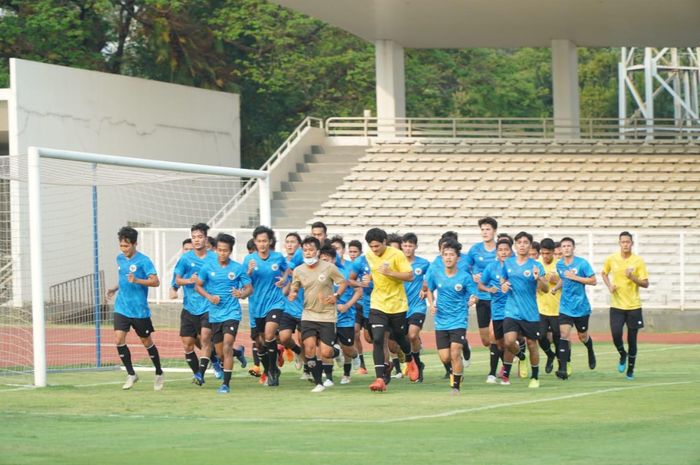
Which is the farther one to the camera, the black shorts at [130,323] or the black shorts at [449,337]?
the black shorts at [130,323]

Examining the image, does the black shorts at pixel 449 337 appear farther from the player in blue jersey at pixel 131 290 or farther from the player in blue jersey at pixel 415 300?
the player in blue jersey at pixel 131 290

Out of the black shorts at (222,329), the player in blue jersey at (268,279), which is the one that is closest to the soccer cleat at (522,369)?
the player in blue jersey at (268,279)

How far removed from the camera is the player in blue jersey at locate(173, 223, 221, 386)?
1681 centimetres

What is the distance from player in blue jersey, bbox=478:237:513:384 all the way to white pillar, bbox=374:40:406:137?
24.8 meters

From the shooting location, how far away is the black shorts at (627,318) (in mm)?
18328

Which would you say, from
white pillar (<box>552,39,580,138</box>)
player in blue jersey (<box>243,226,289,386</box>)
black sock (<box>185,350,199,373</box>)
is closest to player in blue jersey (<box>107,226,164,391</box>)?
black sock (<box>185,350,199,373</box>)

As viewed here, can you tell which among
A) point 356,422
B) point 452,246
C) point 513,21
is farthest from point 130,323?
point 513,21

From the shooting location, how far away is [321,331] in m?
15.9

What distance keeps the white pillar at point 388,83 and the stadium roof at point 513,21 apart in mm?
410

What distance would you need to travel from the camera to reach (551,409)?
45.5 feet

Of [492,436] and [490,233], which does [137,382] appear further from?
[492,436]

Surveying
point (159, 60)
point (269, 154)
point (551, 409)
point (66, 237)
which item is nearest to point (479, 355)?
point (551, 409)

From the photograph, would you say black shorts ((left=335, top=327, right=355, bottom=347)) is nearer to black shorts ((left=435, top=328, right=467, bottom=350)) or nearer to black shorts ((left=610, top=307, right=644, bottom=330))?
black shorts ((left=435, top=328, right=467, bottom=350))

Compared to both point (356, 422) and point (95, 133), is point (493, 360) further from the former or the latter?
point (95, 133)
